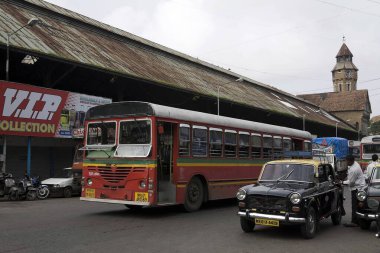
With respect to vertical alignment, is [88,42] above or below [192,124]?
above

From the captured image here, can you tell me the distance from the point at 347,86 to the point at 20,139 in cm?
11409

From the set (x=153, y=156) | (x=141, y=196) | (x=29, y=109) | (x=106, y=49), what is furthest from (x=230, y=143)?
(x=106, y=49)

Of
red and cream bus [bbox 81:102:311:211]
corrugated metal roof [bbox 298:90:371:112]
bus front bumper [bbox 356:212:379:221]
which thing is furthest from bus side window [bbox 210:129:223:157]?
corrugated metal roof [bbox 298:90:371:112]

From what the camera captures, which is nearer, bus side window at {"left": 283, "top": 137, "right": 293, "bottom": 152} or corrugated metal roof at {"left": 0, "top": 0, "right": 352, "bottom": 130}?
bus side window at {"left": 283, "top": 137, "right": 293, "bottom": 152}

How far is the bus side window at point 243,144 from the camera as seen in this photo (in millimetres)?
15804

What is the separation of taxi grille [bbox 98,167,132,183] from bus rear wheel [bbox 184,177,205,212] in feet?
6.62

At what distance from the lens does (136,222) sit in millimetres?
11250

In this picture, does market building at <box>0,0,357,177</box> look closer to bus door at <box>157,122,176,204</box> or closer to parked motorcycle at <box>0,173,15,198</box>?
parked motorcycle at <box>0,173,15,198</box>

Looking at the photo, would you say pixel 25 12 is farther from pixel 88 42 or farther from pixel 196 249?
pixel 196 249

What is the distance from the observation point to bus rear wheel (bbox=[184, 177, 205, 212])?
43.5 feet

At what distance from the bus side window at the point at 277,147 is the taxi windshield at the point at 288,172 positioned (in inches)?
280

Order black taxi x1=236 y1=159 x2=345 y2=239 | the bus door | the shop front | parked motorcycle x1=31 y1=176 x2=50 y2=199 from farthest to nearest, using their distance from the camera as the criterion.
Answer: the shop front < parked motorcycle x1=31 y1=176 x2=50 y2=199 < the bus door < black taxi x1=236 y1=159 x2=345 y2=239

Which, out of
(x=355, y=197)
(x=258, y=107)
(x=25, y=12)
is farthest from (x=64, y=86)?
(x=355, y=197)

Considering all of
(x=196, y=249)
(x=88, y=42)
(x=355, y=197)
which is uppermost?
(x=88, y=42)
